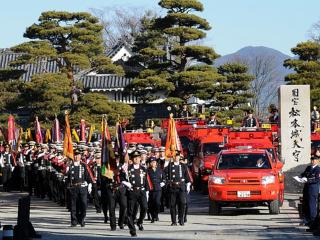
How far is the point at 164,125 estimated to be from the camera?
4350 cm

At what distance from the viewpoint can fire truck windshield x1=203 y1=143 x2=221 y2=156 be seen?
114 feet

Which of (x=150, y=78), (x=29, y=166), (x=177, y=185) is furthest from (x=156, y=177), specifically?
(x=150, y=78)

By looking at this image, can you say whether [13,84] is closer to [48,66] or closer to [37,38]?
[37,38]

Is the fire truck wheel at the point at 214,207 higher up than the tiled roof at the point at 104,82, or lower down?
lower down

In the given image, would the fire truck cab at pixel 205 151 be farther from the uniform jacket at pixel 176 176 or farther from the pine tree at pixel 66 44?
the pine tree at pixel 66 44

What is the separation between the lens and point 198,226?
22.9m

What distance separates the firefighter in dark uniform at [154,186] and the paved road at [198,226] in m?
0.38

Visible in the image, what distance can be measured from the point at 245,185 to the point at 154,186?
262 cm

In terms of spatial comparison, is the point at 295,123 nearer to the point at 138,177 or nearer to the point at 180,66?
the point at 138,177

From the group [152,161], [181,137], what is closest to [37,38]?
[181,137]

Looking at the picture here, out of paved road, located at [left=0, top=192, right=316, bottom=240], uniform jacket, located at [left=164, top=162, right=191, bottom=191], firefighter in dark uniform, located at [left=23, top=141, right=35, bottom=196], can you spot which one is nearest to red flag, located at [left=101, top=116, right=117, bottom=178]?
paved road, located at [left=0, top=192, right=316, bottom=240]

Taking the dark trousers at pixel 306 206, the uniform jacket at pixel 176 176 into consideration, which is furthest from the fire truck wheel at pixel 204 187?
the dark trousers at pixel 306 206

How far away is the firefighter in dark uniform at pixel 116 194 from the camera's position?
71.3 feet

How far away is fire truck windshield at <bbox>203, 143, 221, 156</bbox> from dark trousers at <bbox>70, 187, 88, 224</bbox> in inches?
457
